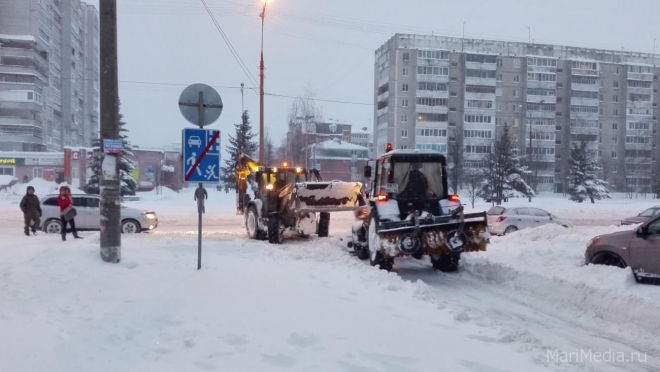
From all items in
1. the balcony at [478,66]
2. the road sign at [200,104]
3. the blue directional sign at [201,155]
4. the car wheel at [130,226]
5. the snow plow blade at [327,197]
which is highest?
the balcony at [478,66]

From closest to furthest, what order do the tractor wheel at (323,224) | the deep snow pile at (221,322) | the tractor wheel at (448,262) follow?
the deep snow pile at (221,322) → the tractor wheel at (448,262) → the tractor wheel at (323,224)

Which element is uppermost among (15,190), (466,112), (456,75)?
(456,75)

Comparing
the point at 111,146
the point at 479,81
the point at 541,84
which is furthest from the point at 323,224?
the point at 541,84

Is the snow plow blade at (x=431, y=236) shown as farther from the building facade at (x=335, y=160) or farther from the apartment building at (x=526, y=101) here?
the building facade at (x=335, y=160)

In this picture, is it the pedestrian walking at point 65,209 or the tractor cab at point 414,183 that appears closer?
the tractor cab at point 414,183

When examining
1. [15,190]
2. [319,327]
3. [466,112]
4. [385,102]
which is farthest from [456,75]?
[319,327]

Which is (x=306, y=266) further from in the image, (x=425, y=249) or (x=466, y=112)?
(x=466, y=112)

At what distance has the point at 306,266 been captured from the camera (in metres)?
10.6

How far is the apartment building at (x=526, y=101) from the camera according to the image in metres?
76.5

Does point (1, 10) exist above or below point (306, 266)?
above

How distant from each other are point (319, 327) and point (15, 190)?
5575 centimetres

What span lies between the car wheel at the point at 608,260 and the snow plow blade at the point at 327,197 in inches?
283

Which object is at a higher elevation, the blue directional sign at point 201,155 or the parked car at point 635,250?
the blue directional sign at point 201,155

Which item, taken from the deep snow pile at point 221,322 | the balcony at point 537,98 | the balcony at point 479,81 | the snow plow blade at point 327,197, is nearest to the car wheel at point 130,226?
the snow plow blade at point 327,197
